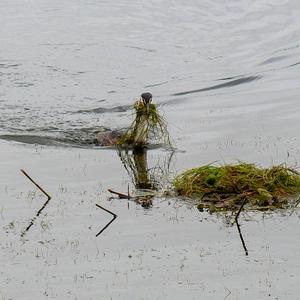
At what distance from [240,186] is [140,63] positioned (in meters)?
11.8

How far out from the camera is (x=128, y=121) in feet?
57.3

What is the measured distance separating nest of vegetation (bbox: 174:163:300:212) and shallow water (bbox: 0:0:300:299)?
405 millimetres

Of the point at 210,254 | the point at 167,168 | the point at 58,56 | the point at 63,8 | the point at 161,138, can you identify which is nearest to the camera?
the point at 210,254

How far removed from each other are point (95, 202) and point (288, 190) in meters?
2.66

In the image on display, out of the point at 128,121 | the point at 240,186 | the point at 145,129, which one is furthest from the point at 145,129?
the point at 240,186

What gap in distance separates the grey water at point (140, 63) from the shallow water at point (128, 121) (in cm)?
5

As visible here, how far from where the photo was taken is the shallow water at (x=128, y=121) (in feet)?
28.5

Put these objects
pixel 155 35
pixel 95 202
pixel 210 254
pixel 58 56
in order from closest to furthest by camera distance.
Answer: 1. pixel 210 254
2. pixel 95 202
3. pixel 58 56
4. pixel 155 35

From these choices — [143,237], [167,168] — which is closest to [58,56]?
[167,168]

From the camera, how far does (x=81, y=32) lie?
84.3ft

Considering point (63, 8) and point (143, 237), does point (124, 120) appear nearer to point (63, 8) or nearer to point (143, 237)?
point (143, 237)

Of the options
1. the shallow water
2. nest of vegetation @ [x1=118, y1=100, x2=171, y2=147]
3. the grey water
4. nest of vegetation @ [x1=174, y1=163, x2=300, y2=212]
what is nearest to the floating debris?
nest of vegetation @ [x1=118, y1=100, x2=171, y2=147]

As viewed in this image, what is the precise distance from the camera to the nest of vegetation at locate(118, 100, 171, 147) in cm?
1451

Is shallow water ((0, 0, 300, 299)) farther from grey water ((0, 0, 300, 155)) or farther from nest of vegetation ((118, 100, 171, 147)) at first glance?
nest of vegetation ((118, 100, 171, 147))
